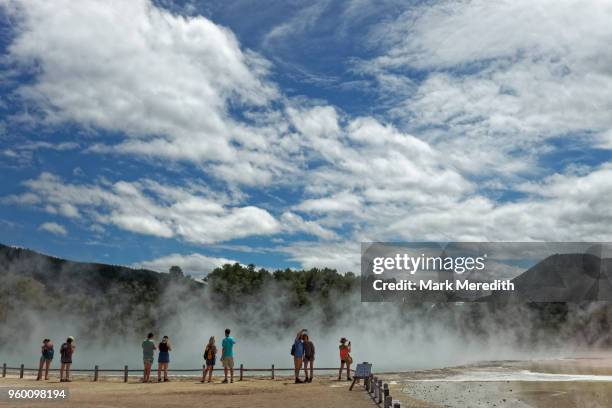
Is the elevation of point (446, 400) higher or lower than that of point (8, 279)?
lower

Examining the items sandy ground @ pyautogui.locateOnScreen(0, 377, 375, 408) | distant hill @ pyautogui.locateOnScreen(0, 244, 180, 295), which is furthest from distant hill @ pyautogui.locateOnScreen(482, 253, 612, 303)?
sandy ground @ pyautogui.locateOnScreen(0, 377, 375, 408)

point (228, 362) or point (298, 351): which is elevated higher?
point (298, 351)

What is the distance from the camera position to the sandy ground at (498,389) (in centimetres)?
2203

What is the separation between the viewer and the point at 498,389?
2538 centimetres

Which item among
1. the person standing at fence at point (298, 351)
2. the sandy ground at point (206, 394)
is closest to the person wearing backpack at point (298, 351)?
the person standing at fence at point (298, 351)

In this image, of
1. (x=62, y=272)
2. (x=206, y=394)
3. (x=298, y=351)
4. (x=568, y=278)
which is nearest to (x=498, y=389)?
(x=298, y=351)

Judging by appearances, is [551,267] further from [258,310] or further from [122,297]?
[122,297]

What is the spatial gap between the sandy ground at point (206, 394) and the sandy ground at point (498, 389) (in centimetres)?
249

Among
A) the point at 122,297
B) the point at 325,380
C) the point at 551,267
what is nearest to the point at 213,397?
the point at 325,380

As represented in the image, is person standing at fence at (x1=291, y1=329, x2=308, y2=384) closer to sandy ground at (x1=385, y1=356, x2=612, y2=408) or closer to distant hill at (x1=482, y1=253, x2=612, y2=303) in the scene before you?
sandy ground at (x1=385, y1=356, x2=612, y2=408)

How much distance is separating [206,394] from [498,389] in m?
12.0

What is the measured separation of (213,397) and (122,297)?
9653 centimetres

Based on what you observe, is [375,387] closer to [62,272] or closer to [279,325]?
[279,325]

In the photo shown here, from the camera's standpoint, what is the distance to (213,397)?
20.9m
